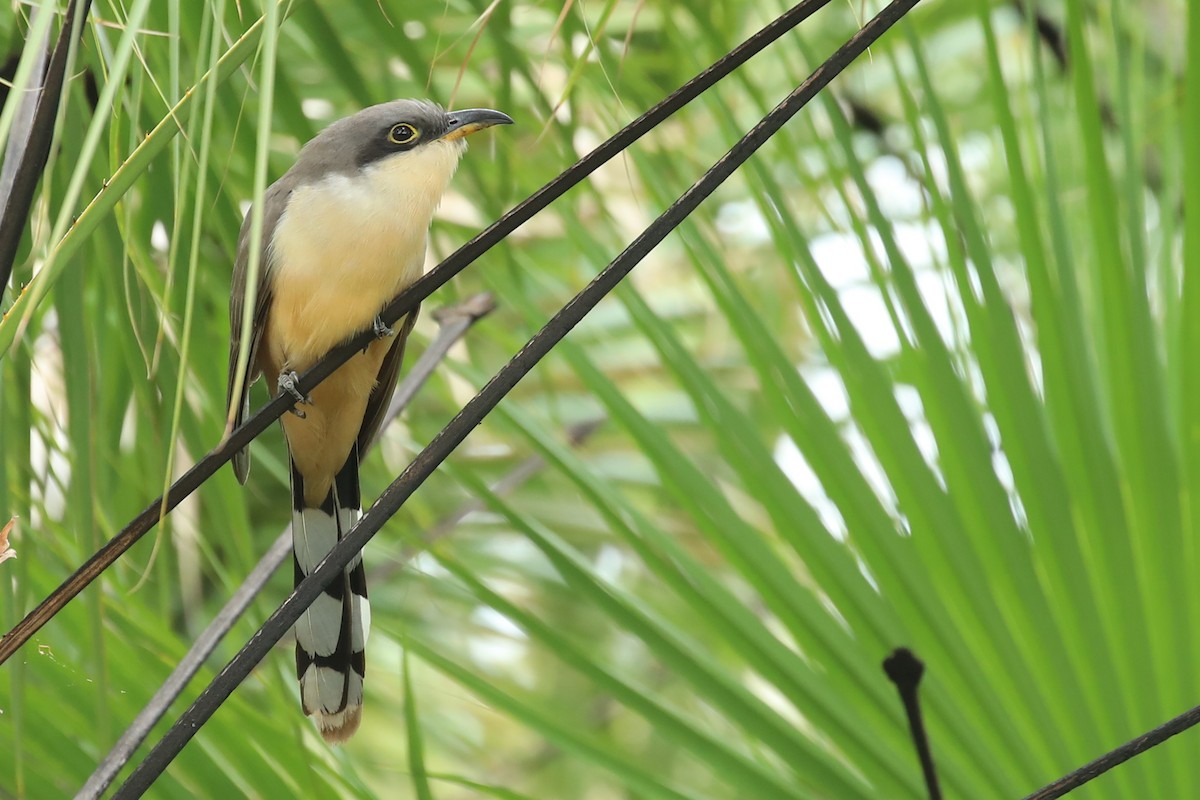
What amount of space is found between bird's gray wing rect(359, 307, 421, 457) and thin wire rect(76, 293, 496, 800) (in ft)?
1.89

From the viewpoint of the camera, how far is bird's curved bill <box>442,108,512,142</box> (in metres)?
2.17

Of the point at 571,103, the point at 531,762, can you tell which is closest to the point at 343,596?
the point at 571,103

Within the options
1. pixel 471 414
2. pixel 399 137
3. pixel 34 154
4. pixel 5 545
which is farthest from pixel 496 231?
pixel 399 137

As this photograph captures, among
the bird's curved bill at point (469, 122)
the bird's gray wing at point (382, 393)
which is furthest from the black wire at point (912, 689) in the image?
the bird's gray wing at point (382, 393)

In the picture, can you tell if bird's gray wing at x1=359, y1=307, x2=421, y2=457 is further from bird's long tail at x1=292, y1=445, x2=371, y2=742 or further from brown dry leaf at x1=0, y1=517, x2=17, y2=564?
brown dry leaf at x1=0, y1=517, x2=17, y2=564

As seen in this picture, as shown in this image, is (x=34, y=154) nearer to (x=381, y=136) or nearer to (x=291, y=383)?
(x=291, y=383)

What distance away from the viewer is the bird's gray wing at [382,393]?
8.06ft

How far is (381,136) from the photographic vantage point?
2326mm

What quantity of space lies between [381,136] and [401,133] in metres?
0.04

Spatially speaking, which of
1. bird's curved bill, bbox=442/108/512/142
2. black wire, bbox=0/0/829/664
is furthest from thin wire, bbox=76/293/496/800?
bird's curved bill, bbox=442/108/512/142

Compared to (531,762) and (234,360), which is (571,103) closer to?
(234,360)

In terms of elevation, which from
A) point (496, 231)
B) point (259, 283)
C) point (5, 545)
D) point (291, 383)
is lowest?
point (5, 545)

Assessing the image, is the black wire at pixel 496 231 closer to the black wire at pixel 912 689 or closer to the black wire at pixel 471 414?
the black wire at pixel 471 414

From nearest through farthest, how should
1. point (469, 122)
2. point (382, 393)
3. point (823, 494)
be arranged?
point (823, 494)
point (469, 122)
point (382, 393)
